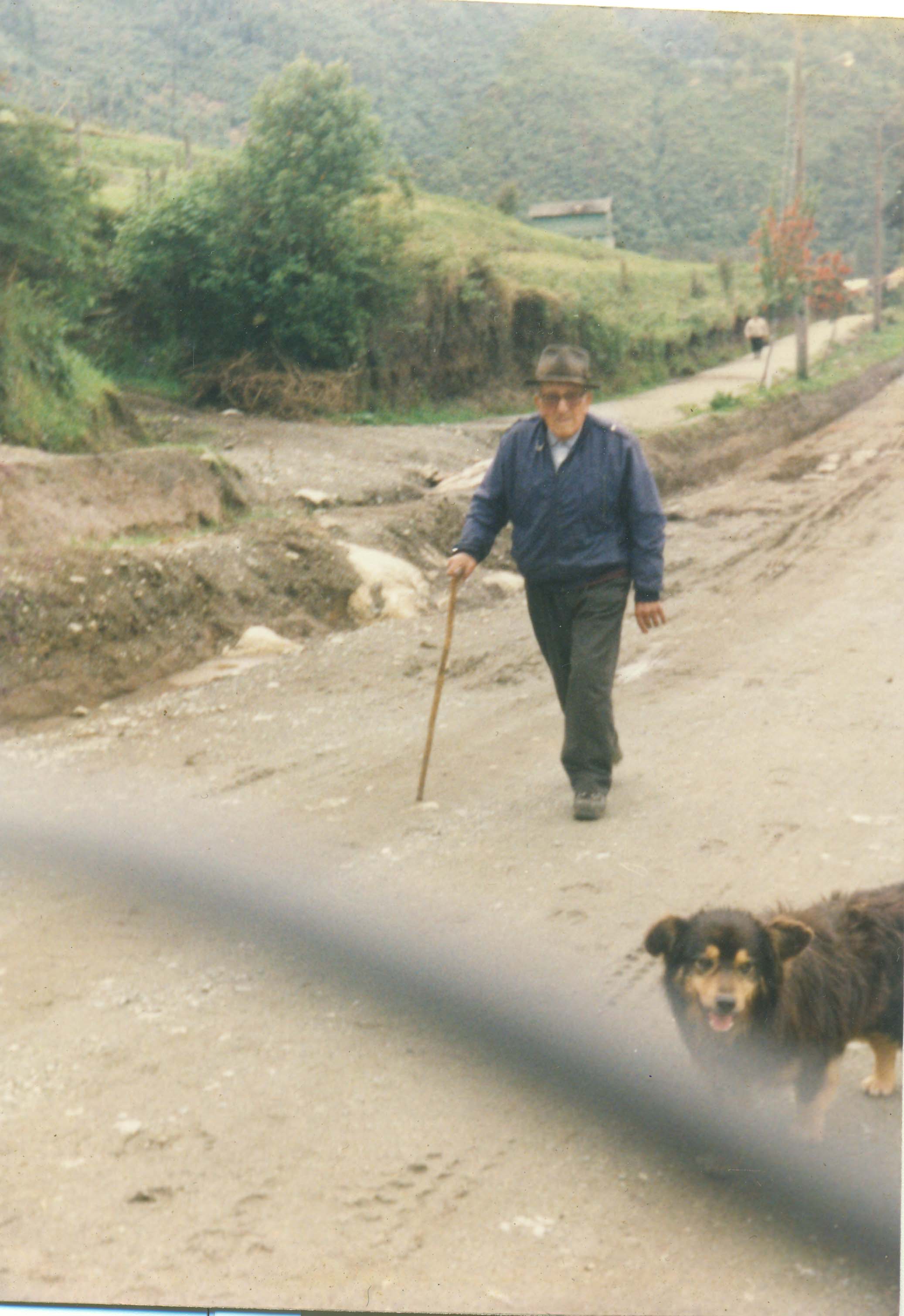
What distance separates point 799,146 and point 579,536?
1.23 meters

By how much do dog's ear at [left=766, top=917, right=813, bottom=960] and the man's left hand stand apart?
0.88 m

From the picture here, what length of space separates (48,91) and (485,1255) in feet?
9.39

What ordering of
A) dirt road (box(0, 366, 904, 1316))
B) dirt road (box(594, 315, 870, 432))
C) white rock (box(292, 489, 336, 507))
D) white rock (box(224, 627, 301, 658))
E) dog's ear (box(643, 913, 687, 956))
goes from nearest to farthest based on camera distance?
1. dirt road (box(0, 366, 904, 1316))
2. dog's ear (box(643, 913, 687, 956))
3. dirt road (box(594, 315, 870, 432))
4. white rock (box(224, 627, 301, 658))
5. white rock (box(292, 489, 336, 507))

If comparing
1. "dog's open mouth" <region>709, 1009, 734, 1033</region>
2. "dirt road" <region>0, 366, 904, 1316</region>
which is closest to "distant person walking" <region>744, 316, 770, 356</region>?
"dirt road" <region>0, 366, 904, 1316</region>

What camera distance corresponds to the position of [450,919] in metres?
2.67

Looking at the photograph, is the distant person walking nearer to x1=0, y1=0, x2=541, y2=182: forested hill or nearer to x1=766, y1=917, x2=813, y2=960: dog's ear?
x1=0, y1=0, x2=541, y2=182: forested hill

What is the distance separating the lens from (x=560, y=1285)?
7.19ft

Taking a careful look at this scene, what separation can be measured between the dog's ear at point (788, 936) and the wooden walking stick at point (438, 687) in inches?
38.1

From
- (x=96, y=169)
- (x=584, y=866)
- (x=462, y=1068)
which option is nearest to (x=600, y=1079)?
(x=462, y=1068)

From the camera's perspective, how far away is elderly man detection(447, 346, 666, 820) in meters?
2.93

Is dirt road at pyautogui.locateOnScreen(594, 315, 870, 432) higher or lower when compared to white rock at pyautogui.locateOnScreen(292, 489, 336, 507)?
higher

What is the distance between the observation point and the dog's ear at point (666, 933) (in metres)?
2.34

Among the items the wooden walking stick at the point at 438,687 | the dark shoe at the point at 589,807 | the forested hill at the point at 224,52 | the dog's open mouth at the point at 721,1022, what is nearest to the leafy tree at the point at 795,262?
the forested hill at the point at 224,52

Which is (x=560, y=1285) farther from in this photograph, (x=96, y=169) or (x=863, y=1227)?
(x=96, y=169)
